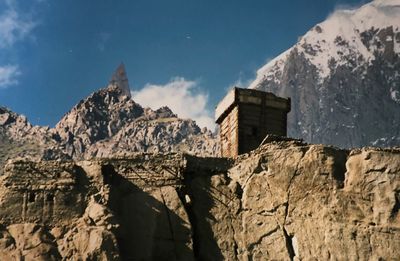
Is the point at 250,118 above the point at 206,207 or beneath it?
above

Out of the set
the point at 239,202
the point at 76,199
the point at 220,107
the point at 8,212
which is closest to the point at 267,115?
the point at 220,107

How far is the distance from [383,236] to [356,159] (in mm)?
4862

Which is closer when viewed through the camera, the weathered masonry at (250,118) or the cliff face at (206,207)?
the cliff face at (206,207)

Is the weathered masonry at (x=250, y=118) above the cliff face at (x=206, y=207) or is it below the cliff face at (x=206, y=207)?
above

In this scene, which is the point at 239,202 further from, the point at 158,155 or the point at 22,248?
the point at 22,248

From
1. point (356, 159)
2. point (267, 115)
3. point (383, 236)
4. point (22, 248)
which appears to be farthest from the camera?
point (267, 115)

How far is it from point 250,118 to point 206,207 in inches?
372

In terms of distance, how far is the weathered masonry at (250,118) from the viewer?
46719 millimetres

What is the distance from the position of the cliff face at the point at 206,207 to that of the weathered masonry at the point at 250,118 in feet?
17.3

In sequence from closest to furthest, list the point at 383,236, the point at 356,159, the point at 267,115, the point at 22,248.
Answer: the point at 22,248
the point at 383,236
the point at 356,159
the point at 267,115

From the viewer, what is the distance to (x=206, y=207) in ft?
132

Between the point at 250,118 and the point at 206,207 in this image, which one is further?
the point at 250,118

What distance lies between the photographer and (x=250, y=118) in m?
47.2

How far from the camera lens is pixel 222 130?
50500mm
